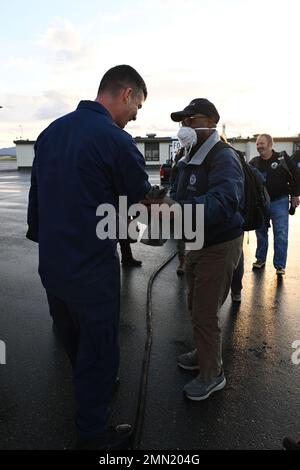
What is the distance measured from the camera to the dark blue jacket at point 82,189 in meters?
1.78

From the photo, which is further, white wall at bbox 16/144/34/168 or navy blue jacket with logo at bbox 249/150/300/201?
white wall at bbox 16/144/34/168

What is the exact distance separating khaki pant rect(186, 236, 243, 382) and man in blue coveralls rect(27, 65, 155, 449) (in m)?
0.73

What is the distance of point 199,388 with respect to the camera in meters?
2.59

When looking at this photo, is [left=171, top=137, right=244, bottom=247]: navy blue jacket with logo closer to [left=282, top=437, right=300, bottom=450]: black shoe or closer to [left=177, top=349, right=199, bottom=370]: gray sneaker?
[left=177, top=349, right=199, bottom=370]: gray sneaker

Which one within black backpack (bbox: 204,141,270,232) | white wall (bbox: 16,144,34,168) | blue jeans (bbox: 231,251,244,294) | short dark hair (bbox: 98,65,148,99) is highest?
white wall (bbox: 16,144,34,168)

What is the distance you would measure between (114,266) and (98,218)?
12.2 inches

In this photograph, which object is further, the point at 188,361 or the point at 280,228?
the point at 280,228

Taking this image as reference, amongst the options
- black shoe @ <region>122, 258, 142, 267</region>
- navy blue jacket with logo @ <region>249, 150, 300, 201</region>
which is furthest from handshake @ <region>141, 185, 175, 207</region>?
black shoe @ <region>122, 258, 142, 267</region>

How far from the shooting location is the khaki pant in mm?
2467

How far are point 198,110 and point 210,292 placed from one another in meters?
1.29

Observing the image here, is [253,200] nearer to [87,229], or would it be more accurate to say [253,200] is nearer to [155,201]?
[155,201]

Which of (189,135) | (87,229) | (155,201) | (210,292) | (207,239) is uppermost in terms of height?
(189,135)

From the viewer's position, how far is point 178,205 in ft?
6.74

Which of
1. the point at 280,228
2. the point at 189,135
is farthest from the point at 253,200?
the point at 280,228
